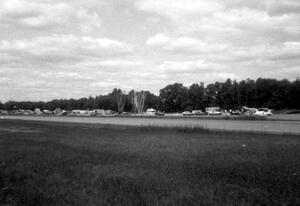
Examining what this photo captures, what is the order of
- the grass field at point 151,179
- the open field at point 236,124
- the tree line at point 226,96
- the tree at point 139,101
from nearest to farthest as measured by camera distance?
1. the grass field at point 151,179
2. the open field at point 236,124
3. the tree line at point 226,96
4. the tree at point 139,101

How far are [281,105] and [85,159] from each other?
10466cm

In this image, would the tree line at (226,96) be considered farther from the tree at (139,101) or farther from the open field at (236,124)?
the open field at (236,124)

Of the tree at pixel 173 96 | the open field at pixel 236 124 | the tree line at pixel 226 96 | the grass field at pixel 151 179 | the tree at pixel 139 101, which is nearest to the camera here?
the grass field at pixel 151 179

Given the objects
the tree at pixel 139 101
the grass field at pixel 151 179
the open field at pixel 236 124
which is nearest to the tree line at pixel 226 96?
the tree at pixel 139 101

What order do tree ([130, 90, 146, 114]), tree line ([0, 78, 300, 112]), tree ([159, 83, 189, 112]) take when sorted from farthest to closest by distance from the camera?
1. tree ([159, 83, 189, 112])
2. tree ([130, 90, 146, 114])
3. tree line ([0, 78, 300, 112])

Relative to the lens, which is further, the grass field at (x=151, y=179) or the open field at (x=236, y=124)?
the open field at (x=236, y=124)

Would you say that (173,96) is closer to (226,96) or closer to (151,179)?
(226,96)

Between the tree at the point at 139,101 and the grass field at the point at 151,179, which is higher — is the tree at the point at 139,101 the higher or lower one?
the higher one

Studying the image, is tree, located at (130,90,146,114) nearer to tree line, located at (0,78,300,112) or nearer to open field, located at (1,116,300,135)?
tree line, located at (0,78,300,112)

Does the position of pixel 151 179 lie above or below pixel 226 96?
below

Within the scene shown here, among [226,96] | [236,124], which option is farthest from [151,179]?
[226,96]

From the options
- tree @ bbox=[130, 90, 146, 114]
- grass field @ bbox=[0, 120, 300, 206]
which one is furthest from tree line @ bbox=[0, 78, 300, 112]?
grass field @ bbox=[0, 120, 300, 206]

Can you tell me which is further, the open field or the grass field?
the open field

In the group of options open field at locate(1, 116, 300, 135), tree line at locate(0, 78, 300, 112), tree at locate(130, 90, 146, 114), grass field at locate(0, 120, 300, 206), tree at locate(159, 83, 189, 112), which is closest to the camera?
grass field at locate(0, 120, 300, 206)
